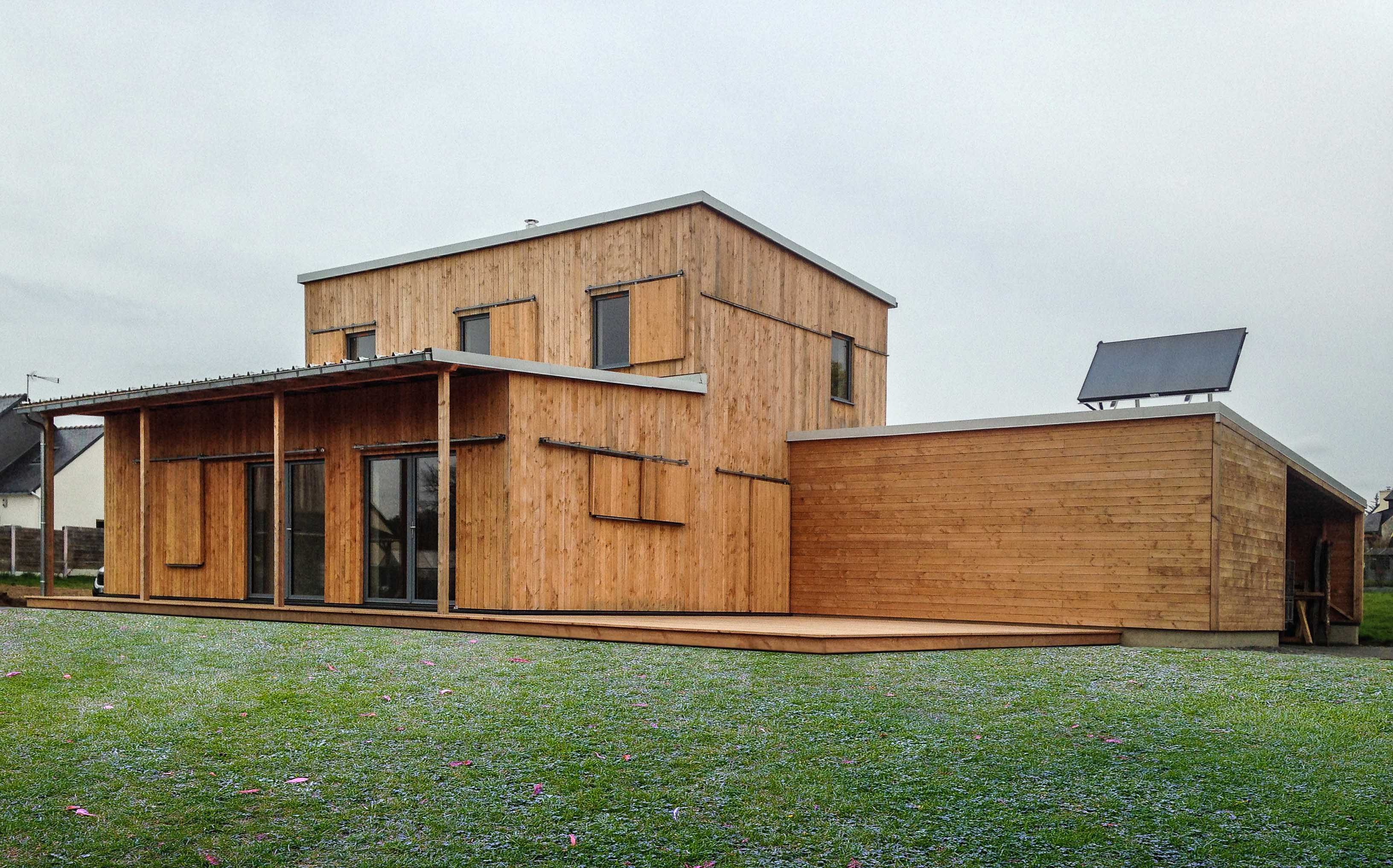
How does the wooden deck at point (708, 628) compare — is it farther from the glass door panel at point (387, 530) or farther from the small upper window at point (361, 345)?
the small upper window at point (361, 345)

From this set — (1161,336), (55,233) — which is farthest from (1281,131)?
(55,233)

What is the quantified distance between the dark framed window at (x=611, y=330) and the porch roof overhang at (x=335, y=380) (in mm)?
200

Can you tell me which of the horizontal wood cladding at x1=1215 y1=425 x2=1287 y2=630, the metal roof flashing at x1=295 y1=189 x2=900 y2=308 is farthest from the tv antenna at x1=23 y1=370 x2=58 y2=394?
the horizontal wood cladding at x1=1215 y1=425 x2=1287 y2=630

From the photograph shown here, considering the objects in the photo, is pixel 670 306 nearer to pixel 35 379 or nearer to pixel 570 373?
pixel 570 373

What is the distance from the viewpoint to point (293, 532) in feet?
43.5

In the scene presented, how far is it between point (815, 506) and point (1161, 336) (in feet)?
21.8

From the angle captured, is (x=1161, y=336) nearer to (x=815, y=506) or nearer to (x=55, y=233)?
(x=815, y=506)

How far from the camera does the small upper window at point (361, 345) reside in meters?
17.1

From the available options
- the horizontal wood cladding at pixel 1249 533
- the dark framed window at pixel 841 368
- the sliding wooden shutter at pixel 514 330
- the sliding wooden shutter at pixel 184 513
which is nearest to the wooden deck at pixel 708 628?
the sliding wooden shutter at pixel 184 513

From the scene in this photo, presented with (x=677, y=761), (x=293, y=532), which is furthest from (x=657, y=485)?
(x=677, y=761)

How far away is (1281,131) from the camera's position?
17453mm

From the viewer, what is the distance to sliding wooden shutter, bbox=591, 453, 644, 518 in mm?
12109

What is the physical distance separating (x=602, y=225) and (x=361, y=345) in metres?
5.08

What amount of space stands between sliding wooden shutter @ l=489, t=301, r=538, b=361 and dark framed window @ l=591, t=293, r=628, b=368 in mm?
944
